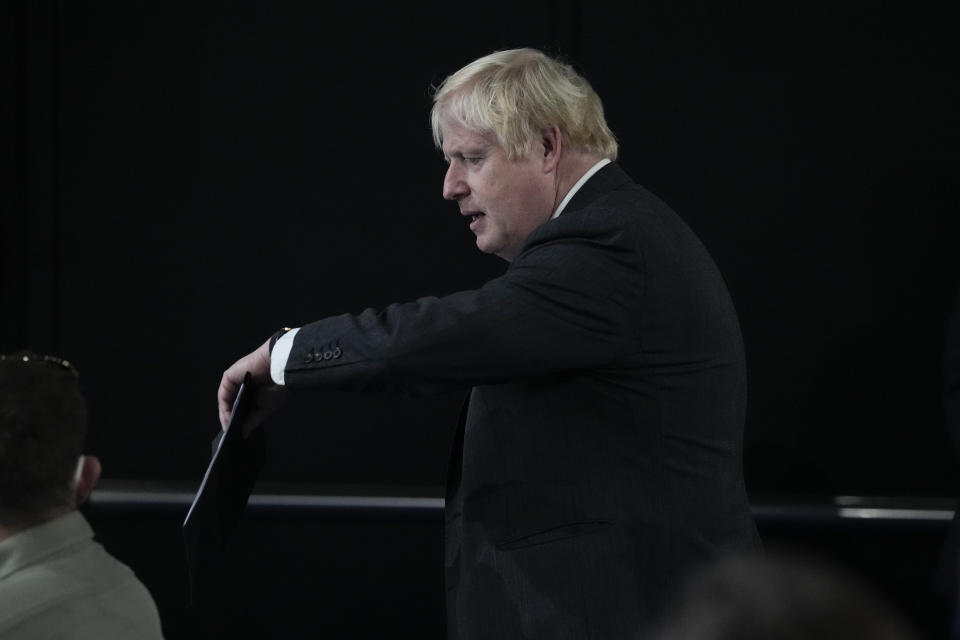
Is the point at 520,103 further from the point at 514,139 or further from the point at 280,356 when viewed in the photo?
the point at 280,356

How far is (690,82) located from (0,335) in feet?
6.03

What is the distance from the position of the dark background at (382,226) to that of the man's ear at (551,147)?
115 cm

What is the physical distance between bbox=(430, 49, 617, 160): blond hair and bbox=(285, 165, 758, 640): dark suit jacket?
0.12m

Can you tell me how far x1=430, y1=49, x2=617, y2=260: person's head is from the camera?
2.22 m

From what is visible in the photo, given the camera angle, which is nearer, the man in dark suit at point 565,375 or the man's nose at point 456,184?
the man in dark suit at point 565,375

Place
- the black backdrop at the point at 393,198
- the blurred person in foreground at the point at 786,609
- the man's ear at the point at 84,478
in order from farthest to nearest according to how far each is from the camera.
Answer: the black backdrop at the point at 393,198 < the man's ear at the point at 84,478 < the blurred person in foreground at the point at 786,609

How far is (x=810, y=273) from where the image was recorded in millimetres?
3385

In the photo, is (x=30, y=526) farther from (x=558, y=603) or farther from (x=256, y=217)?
(x=256, y=217)

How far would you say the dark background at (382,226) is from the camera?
11.0 ft

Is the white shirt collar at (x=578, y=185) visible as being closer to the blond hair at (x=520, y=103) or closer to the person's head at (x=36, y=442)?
the blond hair at (x=520, y=103)

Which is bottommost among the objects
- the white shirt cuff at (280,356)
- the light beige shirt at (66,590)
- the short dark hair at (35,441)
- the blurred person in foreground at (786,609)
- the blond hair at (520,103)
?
the light beige shirt at (66,590)

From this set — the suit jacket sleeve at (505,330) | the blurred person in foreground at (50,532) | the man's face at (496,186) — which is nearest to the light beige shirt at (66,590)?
the blurred person in foreground at (50,532)

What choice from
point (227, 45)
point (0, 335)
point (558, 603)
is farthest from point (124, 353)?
point (558, 603)

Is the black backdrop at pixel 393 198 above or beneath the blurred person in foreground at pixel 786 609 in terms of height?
beneath
